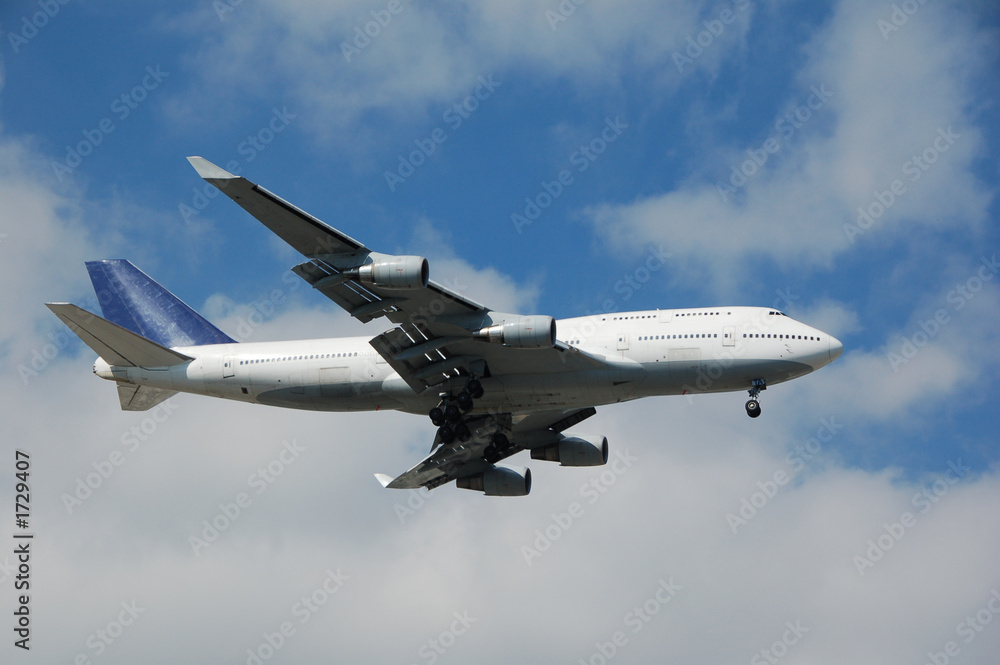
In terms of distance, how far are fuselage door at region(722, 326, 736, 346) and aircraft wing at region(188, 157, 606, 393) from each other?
4777mm

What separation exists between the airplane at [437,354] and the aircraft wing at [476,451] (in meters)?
0.24

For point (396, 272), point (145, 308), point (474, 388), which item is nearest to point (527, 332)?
point (474, 388)

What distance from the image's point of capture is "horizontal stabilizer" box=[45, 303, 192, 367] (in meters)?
44.3

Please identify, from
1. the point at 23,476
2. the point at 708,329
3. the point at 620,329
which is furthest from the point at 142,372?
the point at 708,329

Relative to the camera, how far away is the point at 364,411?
47.5m

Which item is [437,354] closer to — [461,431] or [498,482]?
[461,431]

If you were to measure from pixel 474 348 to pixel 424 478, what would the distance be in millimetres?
10708

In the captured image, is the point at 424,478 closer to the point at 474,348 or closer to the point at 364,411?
the point at 364,411

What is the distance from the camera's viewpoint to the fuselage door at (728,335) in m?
43.1

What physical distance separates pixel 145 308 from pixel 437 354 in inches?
636

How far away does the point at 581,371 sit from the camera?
43625 mm

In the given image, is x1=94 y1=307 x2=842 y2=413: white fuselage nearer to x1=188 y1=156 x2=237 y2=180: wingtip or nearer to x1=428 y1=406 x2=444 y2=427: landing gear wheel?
x1=428 y1=406 x2=444 y2=427: landing gear wheel

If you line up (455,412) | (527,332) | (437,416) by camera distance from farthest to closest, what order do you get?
(437,416) < (455,412) < (527,332)

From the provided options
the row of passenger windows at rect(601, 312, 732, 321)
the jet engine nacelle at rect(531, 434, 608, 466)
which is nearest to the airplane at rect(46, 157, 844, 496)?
the row of passenger windows at rect(601, 312, 732, 321)
